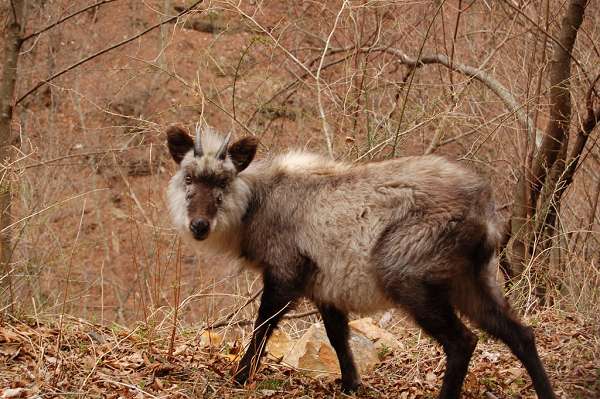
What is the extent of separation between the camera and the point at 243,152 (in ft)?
16.1

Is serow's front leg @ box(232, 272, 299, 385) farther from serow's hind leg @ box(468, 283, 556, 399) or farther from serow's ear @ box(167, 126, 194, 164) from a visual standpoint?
serow's hind leg @ box(468, 283, 556, 399)

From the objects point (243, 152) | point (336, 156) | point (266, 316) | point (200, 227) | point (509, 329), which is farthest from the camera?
point (336, 156)

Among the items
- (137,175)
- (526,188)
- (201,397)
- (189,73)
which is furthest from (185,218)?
(189,73)

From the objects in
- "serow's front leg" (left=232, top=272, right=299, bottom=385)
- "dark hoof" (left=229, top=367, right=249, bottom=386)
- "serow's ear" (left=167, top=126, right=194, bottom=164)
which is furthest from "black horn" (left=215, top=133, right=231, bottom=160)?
"dark hoof" (left=229, top=367, right=249, bottom=386)

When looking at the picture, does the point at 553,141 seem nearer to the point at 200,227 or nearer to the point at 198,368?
Answer: the point at 200,227

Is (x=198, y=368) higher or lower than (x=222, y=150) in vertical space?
lower

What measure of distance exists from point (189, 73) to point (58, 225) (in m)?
5.17

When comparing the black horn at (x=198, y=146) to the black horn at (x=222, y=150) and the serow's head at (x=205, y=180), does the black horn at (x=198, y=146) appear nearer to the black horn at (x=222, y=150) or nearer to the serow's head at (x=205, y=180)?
the serow's head at (x=205, y=180)

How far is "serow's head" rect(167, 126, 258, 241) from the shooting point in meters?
4.64

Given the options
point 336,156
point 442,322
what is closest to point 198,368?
point 442,322

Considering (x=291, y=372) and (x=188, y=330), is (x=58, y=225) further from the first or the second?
(x=291, y=372)

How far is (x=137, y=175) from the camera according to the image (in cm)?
1540

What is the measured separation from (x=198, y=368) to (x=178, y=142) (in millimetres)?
1612

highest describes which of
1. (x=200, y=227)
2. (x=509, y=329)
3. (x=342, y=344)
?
(x=200, y=227)
